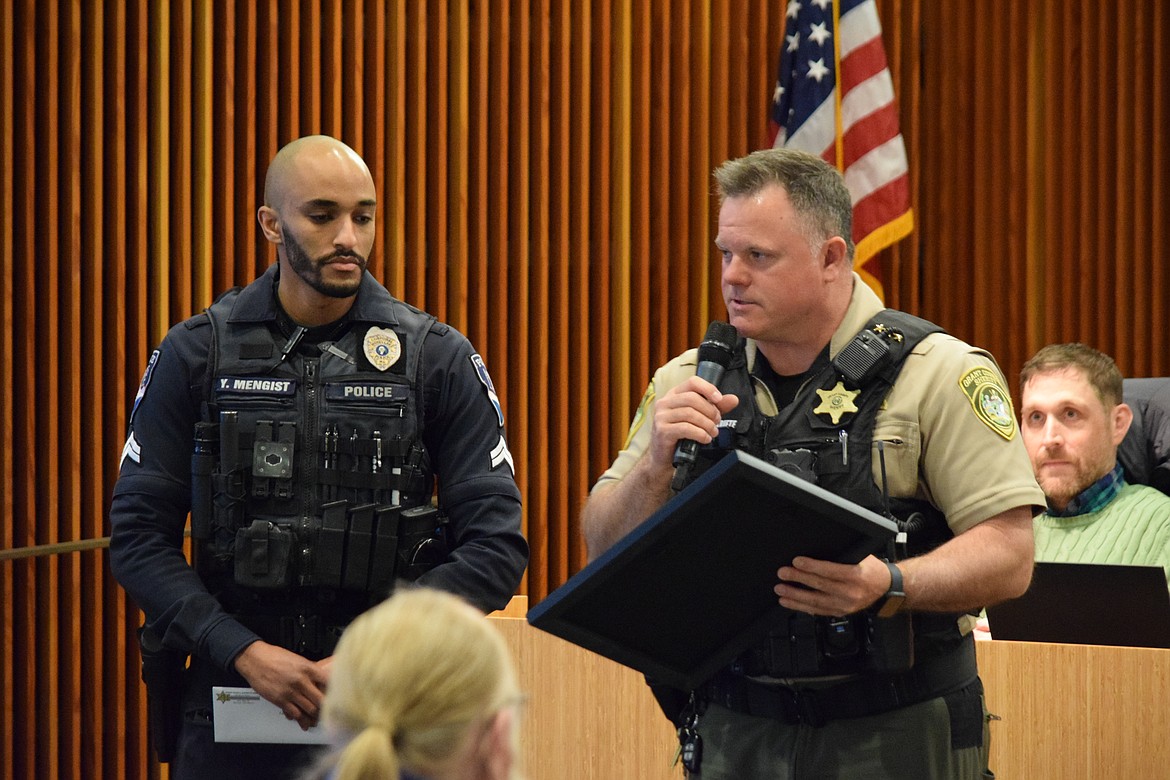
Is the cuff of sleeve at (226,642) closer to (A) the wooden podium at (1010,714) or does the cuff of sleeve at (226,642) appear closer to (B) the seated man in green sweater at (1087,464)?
(A) the wooden podium at (1010,714)

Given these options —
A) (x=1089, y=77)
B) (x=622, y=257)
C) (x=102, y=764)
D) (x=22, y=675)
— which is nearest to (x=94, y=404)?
(x=22, y=675)

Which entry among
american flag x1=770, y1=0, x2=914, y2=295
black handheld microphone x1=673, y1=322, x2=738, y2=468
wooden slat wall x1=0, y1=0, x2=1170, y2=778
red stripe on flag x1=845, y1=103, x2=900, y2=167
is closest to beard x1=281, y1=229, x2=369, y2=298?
black handheld microphone x1=673, y1=322, x2=738, y2=468

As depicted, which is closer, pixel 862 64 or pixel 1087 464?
pixel 1087 464

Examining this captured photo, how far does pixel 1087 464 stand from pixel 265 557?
237 cm

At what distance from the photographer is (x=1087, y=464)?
3.97m

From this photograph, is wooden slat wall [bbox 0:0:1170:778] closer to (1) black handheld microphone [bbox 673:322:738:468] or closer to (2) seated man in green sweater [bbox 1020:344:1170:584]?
(2) seated man in green sweater [bbox 1020:344:1170:584]

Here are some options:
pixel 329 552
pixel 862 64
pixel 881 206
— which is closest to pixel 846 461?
pixel 329 552

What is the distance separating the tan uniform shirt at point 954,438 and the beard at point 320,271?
1100 millimetres

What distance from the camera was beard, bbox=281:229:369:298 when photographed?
2830 mm

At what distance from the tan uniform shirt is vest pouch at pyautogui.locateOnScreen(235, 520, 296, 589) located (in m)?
1.11

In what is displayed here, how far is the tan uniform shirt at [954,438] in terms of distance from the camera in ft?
7.46

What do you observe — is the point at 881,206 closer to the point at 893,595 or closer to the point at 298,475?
the point at 298,475

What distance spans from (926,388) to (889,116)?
10.6ft

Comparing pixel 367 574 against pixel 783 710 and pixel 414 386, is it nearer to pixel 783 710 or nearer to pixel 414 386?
pixel 414 386
